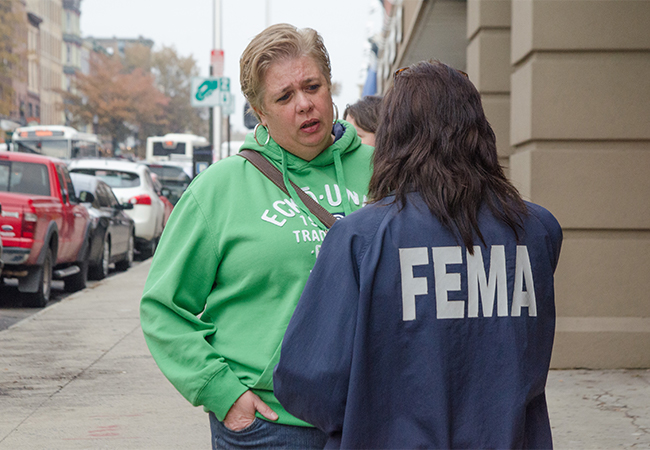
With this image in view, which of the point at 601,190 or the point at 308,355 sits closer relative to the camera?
the point at 308,355

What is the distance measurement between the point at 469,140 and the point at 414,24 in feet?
35.0

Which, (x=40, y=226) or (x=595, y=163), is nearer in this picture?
(x=595, y=163)

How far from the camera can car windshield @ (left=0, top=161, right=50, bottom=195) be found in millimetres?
10734

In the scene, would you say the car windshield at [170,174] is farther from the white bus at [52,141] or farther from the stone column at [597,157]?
the stone column at [597,157]

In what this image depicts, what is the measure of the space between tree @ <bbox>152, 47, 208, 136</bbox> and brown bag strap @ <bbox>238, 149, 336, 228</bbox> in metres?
79.8

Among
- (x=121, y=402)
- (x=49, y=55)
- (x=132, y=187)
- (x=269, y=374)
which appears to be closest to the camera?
(x=269, y=374)

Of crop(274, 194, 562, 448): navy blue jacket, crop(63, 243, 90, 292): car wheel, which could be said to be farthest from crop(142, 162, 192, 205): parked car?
crop(274, 194, 562, 448): navy blue jacket

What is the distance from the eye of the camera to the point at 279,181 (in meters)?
2.42

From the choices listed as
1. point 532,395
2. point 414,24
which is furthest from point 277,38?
point 414,24

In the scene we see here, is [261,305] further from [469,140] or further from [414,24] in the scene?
[414,24]

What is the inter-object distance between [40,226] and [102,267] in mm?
3816

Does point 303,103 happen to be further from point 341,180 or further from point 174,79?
point 174,79

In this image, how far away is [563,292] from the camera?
6395mm

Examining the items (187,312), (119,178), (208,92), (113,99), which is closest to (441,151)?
(187,312)
